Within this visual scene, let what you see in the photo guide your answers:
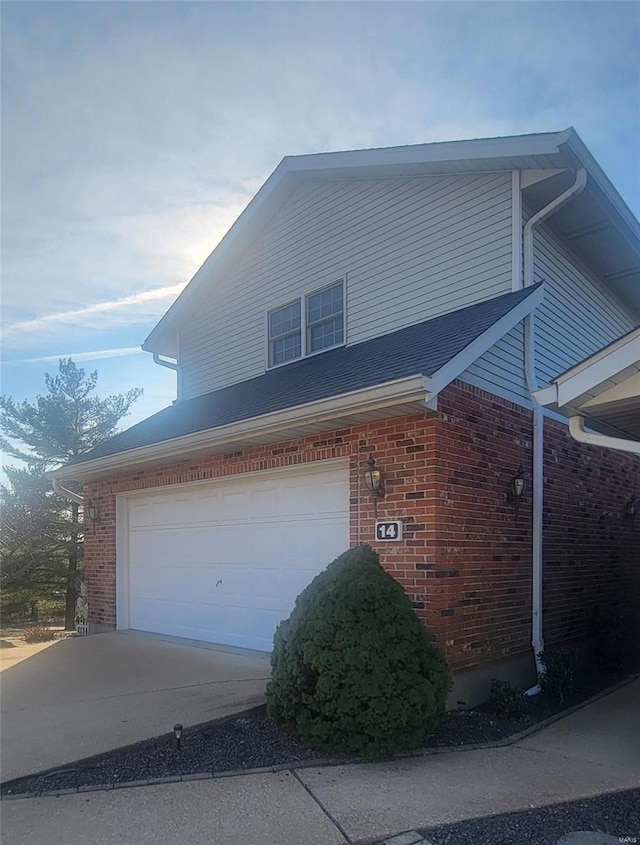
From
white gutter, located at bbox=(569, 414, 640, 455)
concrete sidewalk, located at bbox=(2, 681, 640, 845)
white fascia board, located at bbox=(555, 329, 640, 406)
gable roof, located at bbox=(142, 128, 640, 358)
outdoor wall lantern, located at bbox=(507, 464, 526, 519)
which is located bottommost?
concrete sidewalk, located at bbox=(2, 681, 640, 845)

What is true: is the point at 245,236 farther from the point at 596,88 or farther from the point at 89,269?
the point at 596,88

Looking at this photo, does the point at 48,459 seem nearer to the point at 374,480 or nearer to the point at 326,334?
the point at 326,334

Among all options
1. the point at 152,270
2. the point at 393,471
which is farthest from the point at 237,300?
the point at 393,471

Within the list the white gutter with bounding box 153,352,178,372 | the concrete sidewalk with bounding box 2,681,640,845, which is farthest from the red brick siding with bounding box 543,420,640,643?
the white gutter with bounding box 153,352,178,372

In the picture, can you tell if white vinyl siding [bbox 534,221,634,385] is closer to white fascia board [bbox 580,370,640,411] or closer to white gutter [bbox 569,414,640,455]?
white gutter [bbox 569,414,640,455]

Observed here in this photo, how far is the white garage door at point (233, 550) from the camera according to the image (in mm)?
7117

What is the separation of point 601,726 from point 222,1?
829cm

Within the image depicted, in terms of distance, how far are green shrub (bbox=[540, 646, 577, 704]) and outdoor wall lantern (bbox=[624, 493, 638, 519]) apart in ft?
11.2

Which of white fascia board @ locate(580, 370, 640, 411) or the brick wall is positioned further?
the brick wall

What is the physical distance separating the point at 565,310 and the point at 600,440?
382 cm

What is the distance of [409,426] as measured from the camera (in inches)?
236

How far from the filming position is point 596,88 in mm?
7520

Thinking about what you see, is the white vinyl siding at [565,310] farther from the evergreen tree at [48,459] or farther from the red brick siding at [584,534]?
the evergreen tree at [48,459]

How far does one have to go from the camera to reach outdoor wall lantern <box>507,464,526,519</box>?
22.2ft
